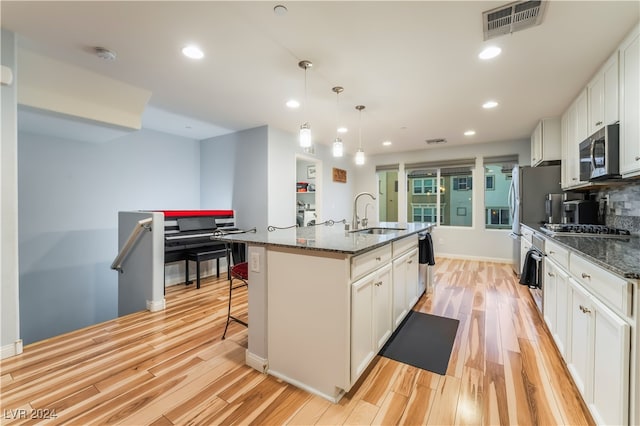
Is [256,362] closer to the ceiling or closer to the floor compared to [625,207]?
closer to the floor

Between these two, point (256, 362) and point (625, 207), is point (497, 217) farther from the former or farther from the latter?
point (256, 362)

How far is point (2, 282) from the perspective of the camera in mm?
2088

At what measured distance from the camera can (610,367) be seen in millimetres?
1292

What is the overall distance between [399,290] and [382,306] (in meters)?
0.47

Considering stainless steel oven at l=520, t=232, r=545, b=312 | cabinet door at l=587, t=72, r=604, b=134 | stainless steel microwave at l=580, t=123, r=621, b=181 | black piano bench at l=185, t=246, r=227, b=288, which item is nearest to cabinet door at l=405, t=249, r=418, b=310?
stainless steel oven at l=520, t=232, r=545, b=312

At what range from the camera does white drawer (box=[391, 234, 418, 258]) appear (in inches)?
93.5

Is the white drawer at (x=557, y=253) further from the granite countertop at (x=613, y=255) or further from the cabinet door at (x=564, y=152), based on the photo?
the cabinet door at (x=564, y=152)

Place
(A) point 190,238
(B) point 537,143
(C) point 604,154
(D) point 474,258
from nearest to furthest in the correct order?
(C) point 604,154 → (A) point 190,238 → (B) point 537,143 → (D) point 474,258

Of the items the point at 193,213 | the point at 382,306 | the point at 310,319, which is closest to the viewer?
the point at 310,319

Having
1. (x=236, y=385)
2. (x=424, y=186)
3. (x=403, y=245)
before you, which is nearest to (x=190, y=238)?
(x=236, y=385)

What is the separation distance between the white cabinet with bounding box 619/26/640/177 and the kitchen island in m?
1.94

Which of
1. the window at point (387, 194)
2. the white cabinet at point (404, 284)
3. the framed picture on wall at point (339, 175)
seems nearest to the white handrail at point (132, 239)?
the white cabinet at point (404, 284)

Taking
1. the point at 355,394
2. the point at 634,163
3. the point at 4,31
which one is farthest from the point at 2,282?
the point at 634,163

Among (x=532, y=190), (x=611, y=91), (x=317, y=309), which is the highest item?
(x=611, y=91)
